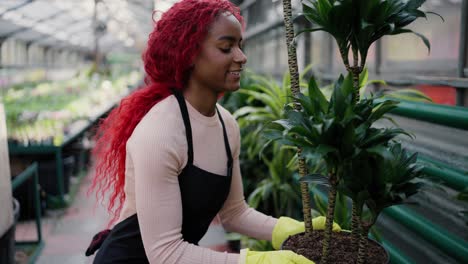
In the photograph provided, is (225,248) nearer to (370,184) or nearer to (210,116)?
(210,116)

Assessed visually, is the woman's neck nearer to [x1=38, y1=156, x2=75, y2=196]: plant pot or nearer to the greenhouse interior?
the greenhouse interior

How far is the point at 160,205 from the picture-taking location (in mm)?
1369

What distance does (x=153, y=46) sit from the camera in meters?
1.56

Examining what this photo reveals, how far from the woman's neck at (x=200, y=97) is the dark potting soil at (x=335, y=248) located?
0.51 metres

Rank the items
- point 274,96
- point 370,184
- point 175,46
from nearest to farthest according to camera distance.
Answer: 1. point 370,184
2. point 175,46
3. point 274,96

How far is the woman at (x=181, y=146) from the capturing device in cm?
138

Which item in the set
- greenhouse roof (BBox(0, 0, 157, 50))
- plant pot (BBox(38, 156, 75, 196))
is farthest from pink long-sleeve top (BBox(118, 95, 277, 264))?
greenhouse roof (BBox(0, 0, 157, 50))

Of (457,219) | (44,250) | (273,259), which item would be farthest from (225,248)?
(273,259)

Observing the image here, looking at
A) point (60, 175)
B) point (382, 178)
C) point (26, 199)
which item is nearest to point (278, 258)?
point (382, 178)

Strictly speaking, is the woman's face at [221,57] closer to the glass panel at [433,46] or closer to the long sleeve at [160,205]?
the long sleeve at [160,205]

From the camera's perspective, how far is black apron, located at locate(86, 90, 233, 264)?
149 centimetres

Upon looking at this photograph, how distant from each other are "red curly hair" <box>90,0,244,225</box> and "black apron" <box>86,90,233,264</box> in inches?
3.3

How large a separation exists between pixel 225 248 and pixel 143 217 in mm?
2832

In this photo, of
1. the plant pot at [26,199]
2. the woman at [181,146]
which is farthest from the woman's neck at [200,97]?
the plant pot at [26,199]
